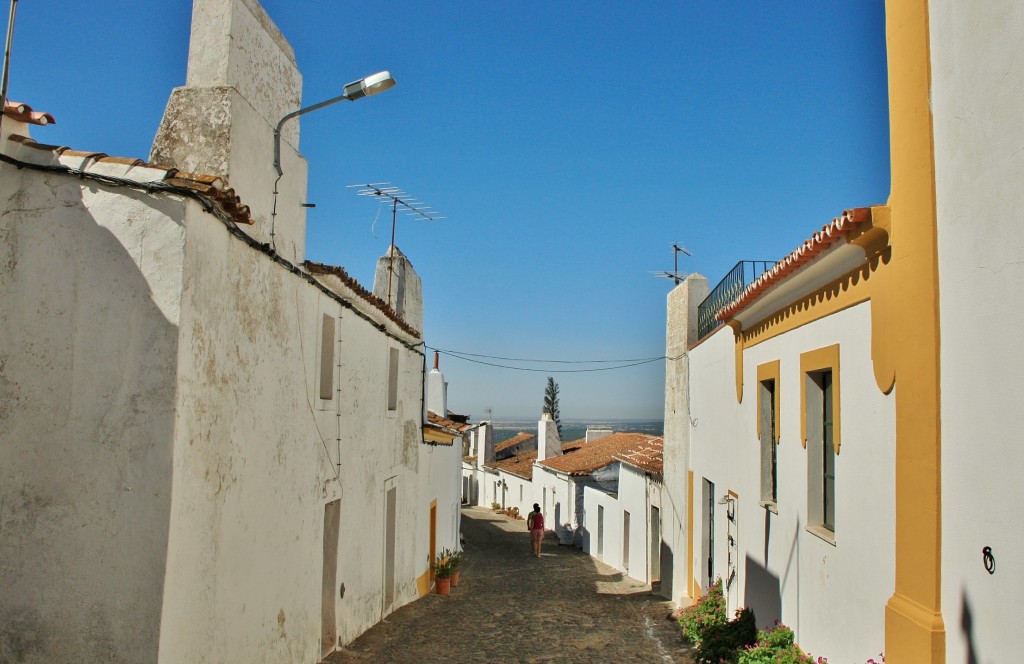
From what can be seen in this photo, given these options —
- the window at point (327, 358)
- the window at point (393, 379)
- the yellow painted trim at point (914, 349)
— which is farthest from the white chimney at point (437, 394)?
the yellow painted trim at point (914, 349)

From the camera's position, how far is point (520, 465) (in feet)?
141

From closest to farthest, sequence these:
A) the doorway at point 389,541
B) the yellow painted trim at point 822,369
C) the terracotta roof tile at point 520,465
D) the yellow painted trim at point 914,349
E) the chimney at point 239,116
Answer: the yellow painted trim at point 914,349, the yellow painted trim at point 822,369, the chimney at point 239,116, the doorway at point 389,541, the terracotta roof tile at point 520,465

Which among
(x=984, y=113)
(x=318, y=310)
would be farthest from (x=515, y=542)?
(x=984, y=113)

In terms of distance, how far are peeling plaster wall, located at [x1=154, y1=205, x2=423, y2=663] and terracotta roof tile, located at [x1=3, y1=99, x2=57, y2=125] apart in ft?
4.39

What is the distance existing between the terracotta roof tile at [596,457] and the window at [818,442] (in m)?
19.9

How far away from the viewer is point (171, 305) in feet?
17.0

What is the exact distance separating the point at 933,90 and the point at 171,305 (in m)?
5.07

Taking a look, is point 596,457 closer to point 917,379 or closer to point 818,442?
point 818,442

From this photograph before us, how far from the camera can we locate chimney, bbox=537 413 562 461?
38.1m

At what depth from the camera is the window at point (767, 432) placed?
29.7ft

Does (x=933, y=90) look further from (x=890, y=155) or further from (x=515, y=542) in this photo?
(x=515, y=542)

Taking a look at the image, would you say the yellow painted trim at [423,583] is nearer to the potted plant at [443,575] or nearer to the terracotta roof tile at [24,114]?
the potted plant at [443,575]

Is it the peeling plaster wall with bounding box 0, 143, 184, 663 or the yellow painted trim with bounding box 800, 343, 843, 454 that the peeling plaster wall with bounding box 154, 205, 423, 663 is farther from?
the yellow painted trim with bounding box 800, 343, 843, 454

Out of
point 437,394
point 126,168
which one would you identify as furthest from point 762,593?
point 437,394
